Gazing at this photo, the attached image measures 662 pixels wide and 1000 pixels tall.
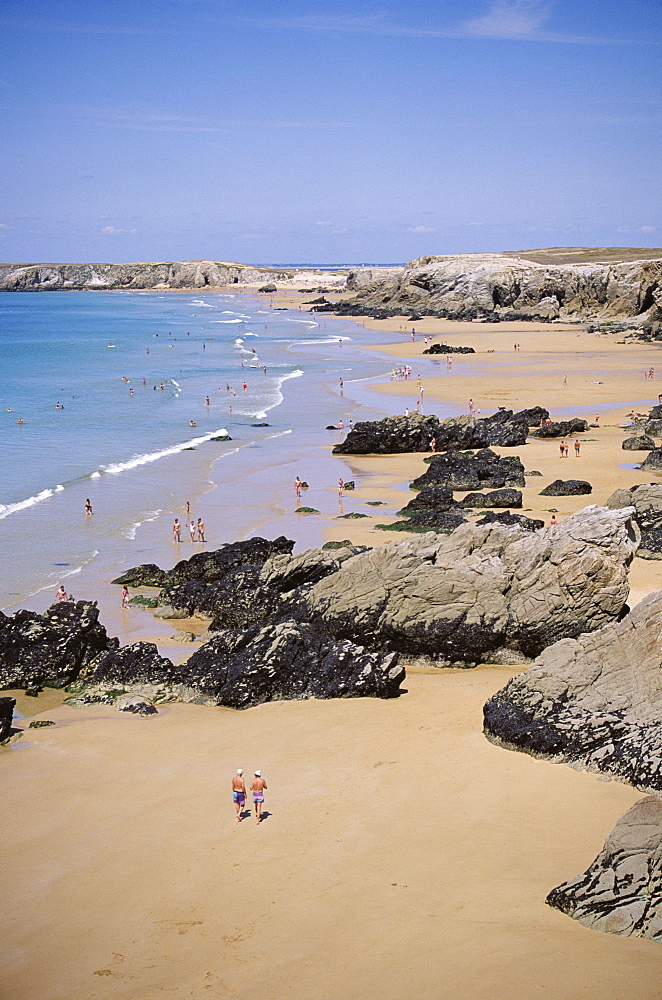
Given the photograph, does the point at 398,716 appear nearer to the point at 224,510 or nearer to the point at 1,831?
the point at 1,831

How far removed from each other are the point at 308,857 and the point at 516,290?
10438 centimetres

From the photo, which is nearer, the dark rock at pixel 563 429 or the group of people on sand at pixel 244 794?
the group of people on sand at pixel 244 794

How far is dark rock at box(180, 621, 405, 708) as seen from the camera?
47.3 feet

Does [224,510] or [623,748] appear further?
[224,510]

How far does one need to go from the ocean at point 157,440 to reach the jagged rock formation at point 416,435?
1.45 meters

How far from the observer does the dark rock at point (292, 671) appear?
14.4 metres

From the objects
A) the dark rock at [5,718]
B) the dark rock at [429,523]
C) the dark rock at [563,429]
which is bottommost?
the dark rock at [5,718]

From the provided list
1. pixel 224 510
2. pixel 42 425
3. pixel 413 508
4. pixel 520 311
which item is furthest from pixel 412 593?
pixel 520 311

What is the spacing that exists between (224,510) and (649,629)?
1797 centimetres

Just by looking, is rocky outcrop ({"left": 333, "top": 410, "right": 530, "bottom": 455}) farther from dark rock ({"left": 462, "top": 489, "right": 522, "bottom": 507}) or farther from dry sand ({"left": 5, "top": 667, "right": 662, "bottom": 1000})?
dry sand ({"left": 5, "top": 667, "right": 662, "bottom": 1000})

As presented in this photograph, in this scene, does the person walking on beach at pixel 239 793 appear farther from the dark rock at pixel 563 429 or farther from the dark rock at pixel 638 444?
the dark rock at pixel 563 429

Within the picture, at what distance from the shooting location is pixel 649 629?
40.0 ft

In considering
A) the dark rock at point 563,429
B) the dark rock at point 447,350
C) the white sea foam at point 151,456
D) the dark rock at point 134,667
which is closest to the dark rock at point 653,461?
the dark rock at point 563,429

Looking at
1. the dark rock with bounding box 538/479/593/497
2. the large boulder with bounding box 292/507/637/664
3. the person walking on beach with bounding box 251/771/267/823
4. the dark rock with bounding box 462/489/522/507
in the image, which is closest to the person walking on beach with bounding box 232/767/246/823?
the person walking on beach with bounding box 251/771/267/823
